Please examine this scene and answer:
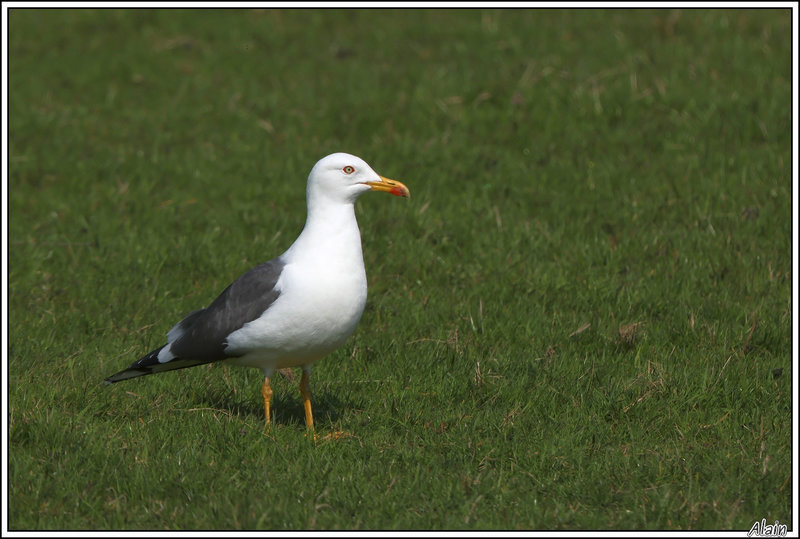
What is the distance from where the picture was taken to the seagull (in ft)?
20.3

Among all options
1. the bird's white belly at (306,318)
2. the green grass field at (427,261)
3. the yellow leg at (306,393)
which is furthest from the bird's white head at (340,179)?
the green grass field at (427,261)

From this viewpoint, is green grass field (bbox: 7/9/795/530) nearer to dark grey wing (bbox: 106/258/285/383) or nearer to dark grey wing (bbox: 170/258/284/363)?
dark grey wing (bbox: 106/258/285/383)

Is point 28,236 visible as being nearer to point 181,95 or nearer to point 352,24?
point 181,95

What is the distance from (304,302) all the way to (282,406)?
1.24m

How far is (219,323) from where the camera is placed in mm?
6559

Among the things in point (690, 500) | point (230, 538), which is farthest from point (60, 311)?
point (690, 500)

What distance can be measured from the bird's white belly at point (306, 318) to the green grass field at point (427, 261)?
51 centimetres

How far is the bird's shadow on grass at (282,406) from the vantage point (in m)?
6.80

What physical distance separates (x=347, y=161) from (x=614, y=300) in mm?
2896

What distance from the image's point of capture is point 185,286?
8758mm

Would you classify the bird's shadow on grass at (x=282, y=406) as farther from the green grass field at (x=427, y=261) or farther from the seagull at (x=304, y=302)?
the seagull at (x=304, y=302)

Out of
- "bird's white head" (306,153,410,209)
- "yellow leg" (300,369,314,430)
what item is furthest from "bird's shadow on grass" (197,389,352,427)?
"bird's white head" (306,153,410,209)

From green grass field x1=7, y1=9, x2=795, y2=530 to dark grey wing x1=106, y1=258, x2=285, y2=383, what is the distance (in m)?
0.27

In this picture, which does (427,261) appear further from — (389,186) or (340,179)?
(340,179)
